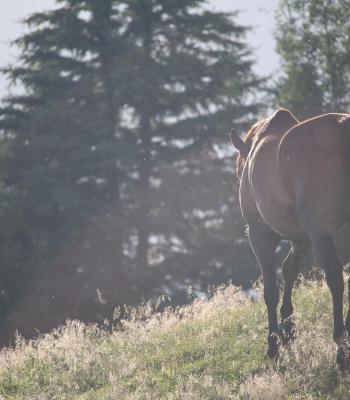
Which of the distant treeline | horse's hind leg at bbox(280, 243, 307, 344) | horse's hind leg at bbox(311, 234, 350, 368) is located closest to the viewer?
horse's hind leg at bbox(311, 234, 350, 368)

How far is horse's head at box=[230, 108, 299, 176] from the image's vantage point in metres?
9.52

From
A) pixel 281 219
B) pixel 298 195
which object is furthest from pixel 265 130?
pixel 298 195

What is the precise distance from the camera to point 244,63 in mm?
34688

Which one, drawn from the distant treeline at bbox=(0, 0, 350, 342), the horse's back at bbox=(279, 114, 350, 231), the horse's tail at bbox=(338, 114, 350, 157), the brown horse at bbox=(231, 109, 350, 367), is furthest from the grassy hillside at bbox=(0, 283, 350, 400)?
the distant treeline at bbox=(0, 0, 350, 342)

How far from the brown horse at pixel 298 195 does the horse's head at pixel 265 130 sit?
1 centimetres

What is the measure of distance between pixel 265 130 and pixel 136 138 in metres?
23.7

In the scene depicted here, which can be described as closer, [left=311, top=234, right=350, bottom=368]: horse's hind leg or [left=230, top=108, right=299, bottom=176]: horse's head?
[left=311, top=234, right=350, bottom=368]: horse's hind leg

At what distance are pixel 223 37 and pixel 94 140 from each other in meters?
6.98

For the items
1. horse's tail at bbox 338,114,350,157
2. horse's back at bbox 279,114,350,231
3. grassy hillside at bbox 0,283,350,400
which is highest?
horse's tail at bbox 338,114,350,157

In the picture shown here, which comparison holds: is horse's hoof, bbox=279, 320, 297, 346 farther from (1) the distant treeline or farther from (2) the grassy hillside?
(1) the distant treeline

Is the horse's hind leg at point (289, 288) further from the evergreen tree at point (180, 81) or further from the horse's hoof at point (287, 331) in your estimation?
the evergreen tree at point (180, 81)

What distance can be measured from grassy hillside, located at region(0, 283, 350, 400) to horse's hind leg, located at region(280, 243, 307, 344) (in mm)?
214

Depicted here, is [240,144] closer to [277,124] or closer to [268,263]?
[277,124]

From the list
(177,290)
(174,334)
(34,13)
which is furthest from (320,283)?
(34,13)
